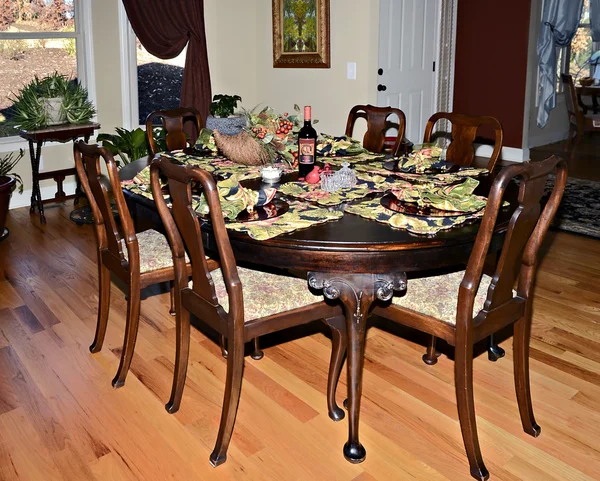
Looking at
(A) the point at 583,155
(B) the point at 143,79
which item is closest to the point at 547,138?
(A) the point at 583,155

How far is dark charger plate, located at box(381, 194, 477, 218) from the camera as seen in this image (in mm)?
2113

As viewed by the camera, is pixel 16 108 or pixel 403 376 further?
pixel 16 108

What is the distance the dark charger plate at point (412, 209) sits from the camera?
2113 millimetres

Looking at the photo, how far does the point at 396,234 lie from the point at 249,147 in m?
1.18

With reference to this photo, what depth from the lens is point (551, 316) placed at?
3215 millimetres

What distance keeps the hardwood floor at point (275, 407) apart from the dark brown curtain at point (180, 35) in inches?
109

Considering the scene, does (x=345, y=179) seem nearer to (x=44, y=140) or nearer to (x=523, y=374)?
(x=523, y=374)

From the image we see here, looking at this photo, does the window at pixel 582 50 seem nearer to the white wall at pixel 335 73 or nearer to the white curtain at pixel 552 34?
the white curtain at pixel 552 34

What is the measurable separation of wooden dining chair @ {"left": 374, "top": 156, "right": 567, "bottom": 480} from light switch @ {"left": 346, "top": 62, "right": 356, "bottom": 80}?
341cm

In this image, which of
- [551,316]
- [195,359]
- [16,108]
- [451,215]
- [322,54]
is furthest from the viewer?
[322,54]

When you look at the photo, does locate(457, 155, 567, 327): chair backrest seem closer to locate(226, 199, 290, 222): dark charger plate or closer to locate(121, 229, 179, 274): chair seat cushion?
locate(226, 199, 290, 222): dark charger plate

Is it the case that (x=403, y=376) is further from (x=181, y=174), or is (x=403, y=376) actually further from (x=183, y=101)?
(x=183, y=101)

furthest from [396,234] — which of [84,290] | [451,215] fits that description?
[84,290]

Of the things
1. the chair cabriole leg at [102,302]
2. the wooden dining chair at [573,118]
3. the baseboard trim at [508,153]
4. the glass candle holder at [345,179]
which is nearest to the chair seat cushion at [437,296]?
the glass candle holder at [345,179]
